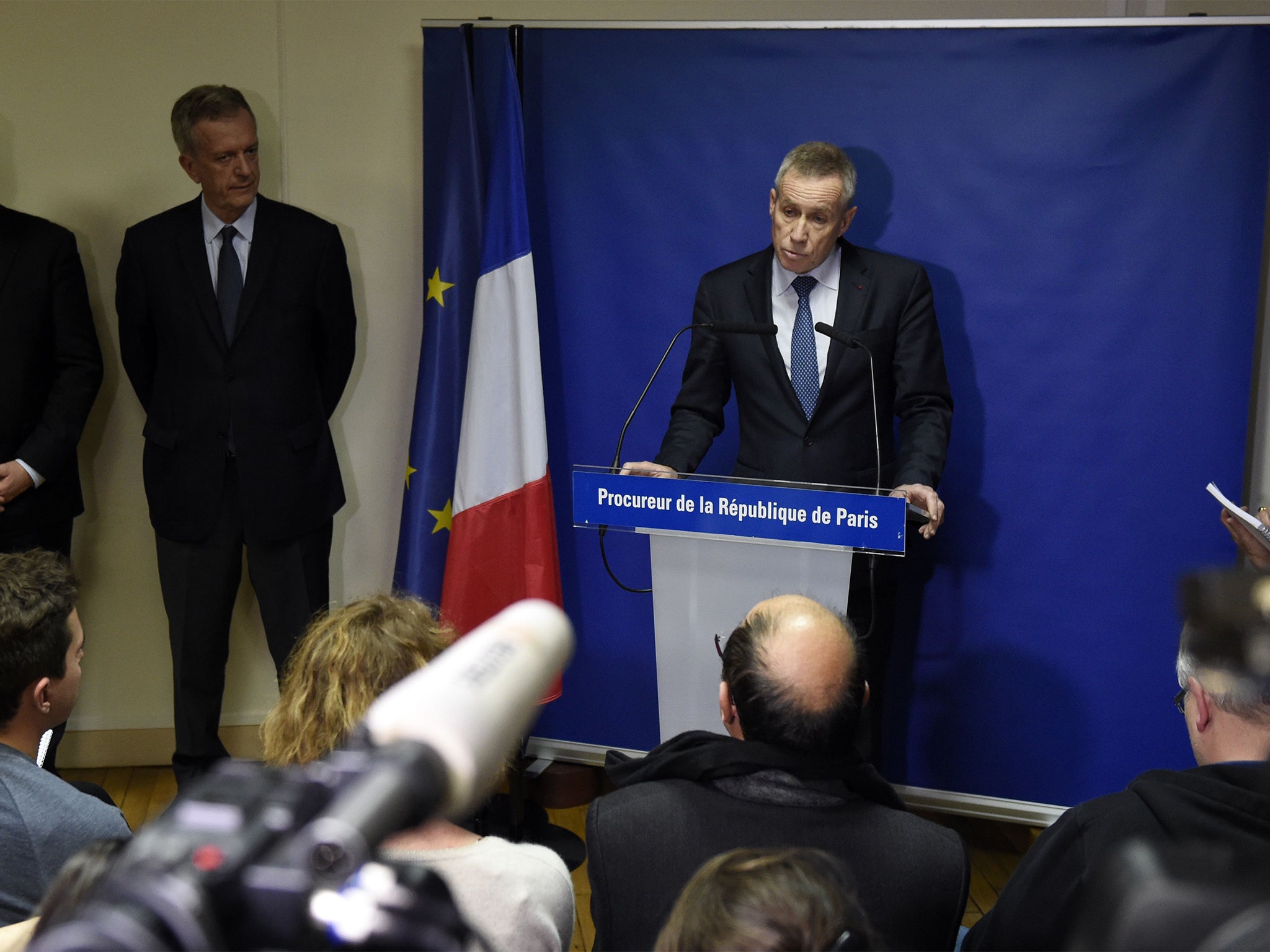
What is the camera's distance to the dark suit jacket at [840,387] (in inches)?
116

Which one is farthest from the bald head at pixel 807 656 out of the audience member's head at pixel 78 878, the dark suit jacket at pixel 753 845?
the audience member's head at pixel 78 878

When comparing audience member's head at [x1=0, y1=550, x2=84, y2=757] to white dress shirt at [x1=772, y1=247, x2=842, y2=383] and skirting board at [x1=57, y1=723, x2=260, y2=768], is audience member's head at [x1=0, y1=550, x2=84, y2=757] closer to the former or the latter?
white dress shirt at [x1=772, y1=247, x2=842, y2=383]

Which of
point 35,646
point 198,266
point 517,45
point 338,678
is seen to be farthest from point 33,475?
point 338,678

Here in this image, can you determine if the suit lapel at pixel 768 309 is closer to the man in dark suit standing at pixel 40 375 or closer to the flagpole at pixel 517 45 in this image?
the flagpole at pixel 517 45

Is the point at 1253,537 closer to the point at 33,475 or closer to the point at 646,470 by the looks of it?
the point at 646,470

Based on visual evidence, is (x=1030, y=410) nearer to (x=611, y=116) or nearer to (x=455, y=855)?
(x=611, y=116)

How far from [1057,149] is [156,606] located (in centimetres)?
314

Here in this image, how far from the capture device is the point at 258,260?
3.31 m

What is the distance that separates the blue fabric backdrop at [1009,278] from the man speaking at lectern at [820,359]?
365 millimetres

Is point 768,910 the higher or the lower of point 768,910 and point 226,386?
the lower

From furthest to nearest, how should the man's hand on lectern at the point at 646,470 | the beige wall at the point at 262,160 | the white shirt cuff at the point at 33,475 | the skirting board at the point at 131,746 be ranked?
1. the skirting board at the point at 131,746
2. the beige wall at the point at 262,160
3. the white shirt cuff at the point at 33,475
4. the man's hand on lectern at the point at 646,470

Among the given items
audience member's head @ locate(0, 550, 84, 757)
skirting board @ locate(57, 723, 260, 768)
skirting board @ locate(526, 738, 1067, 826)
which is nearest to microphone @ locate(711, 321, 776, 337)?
audience member's head @ locate(0, 550, 84, 757)

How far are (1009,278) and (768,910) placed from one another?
2.72 metres

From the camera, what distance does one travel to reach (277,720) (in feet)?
4.98
